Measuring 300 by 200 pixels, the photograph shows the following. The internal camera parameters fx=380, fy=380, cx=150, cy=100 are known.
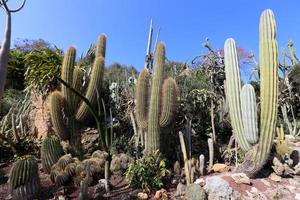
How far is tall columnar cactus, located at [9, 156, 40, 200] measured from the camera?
19.4ft

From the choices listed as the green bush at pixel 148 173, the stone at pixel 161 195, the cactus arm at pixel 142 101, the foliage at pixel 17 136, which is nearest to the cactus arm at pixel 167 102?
the cactus arm at pixel 142 101

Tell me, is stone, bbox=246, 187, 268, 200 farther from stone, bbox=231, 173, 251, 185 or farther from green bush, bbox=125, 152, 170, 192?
green bush, bbox=125, 152, 170, 192

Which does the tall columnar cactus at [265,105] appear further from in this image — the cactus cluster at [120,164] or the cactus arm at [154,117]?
the cactus cluster at [120,164]

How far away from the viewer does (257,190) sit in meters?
5.86

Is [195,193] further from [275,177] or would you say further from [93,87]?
[93,87]

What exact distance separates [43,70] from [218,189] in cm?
486

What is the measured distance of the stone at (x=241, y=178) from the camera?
A: 233 inches

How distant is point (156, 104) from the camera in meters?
6.60

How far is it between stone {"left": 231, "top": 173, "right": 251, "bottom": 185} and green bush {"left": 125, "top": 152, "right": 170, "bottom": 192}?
3.55ft

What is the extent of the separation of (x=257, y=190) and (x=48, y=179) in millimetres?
3639

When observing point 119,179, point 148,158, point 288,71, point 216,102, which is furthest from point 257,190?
point 288,71

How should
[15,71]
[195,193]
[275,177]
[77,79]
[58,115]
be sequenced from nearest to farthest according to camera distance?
[195,193] < [275,177] < [58,115] < [77,79] < [15,71]

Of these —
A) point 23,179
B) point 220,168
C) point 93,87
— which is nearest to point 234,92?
point 220,168

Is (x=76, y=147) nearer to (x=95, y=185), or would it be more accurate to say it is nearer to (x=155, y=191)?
(x=95, y=185)
